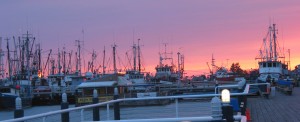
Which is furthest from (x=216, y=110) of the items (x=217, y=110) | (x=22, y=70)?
(x=22, y=70)

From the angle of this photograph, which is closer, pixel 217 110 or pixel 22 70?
pixel 217 110

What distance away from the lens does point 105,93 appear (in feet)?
131

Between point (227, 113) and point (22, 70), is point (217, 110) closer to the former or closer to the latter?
point (227, 113)

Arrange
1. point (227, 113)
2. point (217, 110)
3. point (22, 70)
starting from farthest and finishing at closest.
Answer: point (22, 70) < point (217, 110) < point (227, 113)

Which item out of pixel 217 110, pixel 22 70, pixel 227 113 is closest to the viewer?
pixel 227 113

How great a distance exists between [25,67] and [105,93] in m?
42.0

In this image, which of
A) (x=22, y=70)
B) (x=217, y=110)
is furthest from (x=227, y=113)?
(x=22, y=70)

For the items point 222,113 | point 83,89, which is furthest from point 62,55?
point 222,113

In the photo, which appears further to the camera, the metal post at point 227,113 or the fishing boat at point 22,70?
A: the fishing boat at point 22,70

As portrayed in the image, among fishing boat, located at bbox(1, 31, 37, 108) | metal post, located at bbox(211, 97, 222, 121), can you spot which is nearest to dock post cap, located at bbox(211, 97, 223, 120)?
metal post, located at bbox(211, 97, 222, 121)

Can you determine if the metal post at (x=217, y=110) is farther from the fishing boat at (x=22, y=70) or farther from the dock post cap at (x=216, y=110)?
the fishing boat at (x=22, y=70)

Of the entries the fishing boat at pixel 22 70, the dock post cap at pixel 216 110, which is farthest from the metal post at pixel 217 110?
the fishing boat at pixel 22 70

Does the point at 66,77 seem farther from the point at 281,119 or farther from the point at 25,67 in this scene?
the point at 281,119

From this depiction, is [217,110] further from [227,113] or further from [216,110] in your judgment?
[227,113]
